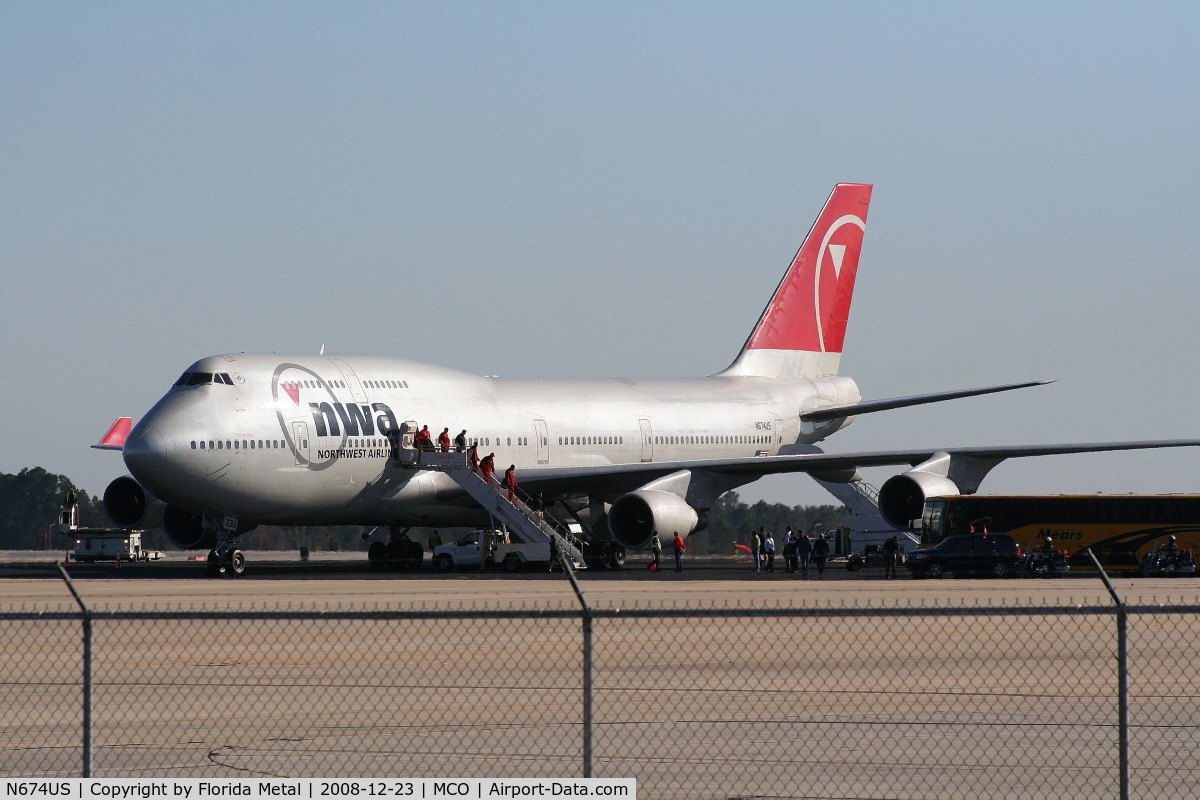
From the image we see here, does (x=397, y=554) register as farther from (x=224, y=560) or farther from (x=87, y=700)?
(x=87, y=700)

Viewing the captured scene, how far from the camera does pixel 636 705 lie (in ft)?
47.9

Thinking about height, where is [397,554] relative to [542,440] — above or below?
below

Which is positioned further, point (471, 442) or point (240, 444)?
point (471, 442)

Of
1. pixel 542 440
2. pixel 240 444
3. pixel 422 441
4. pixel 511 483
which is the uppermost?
pixel 542 440

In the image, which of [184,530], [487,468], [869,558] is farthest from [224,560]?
[869,558]

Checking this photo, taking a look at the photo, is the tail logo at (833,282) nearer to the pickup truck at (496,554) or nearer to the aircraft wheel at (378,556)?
the pickup truck at (496,554)

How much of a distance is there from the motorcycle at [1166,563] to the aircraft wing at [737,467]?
508 centimetres

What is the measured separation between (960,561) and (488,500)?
11.3 metres

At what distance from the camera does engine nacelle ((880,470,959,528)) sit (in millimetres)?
42062

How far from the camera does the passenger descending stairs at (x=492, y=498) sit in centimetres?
4041

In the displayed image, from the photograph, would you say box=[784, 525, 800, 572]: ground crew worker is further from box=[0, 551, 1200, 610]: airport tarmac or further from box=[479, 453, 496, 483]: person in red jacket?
box=[479, 453, 496, 483]: person in red jacket

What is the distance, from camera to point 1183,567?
133ft
